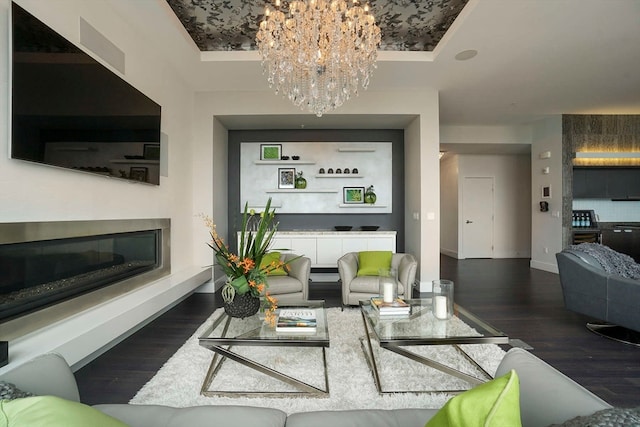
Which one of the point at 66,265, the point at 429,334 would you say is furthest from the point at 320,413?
the point at 66,265

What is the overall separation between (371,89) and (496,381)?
188 inches

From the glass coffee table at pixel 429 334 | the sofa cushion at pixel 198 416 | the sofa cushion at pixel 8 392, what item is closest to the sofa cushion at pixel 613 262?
the glass coffee table at pixel 429 334

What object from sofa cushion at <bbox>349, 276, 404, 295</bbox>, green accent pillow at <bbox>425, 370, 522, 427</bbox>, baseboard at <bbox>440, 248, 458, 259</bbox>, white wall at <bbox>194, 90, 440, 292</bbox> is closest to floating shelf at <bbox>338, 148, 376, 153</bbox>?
white wall at <bbox>194, 90, 440, 292</bbox>

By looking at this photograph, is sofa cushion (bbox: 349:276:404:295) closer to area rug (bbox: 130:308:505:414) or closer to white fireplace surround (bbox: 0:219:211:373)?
area rug (bbox: 130:308:505:414)

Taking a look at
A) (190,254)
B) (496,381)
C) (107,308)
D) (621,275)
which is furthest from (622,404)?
(190,254)

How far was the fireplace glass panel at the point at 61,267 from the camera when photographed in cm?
198

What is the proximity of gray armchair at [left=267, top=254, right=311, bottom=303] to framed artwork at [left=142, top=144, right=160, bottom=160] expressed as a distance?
1865 millimetres

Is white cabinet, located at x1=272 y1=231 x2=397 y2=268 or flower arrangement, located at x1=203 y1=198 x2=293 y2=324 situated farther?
white cabinet, located at x1=272 y1=231 x2=397 y2=268

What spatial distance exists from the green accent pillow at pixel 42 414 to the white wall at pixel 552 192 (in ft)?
24.7

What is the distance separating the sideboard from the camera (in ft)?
17.3

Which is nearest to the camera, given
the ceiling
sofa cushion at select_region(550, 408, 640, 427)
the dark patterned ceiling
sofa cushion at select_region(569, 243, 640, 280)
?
sofa cushion at select_region(550, 408, 640, 427)

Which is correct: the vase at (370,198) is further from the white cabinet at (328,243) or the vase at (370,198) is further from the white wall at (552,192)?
the white wall at (552,192)

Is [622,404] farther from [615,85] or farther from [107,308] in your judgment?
[615,85]

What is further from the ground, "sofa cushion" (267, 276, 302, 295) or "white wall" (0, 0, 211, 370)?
"white wall" (0, 0, 211, 370)
